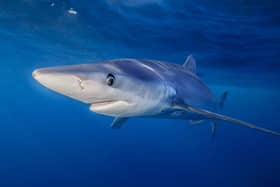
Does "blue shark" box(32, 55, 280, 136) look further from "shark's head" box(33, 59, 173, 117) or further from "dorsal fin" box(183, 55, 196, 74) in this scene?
"dorsal fin" box(183, 55, 196, 74)

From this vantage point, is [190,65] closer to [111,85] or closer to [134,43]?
[111,85]

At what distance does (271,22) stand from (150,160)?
25251 millimetres

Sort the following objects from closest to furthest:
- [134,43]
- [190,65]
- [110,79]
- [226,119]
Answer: [110,79], [226,119], [190,65], [134,43]

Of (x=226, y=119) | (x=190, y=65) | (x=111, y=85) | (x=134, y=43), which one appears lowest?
(x=111, y=85)

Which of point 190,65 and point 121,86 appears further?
point 190,65

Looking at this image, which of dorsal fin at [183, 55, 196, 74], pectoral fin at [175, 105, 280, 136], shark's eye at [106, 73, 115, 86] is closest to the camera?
shark's eye at [106, 73, 115, 86]

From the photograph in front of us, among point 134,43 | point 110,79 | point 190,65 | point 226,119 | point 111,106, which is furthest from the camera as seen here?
point 134,43

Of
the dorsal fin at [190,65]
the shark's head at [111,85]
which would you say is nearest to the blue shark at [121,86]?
the shark's head at [111,85]

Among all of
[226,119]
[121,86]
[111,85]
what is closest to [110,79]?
[111,85]

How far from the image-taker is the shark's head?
2.91 metres

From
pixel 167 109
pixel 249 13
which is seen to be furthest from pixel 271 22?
pixel 167 109

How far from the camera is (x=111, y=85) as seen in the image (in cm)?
335

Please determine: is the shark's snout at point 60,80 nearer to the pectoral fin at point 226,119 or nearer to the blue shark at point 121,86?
the blue shark at point 121,86

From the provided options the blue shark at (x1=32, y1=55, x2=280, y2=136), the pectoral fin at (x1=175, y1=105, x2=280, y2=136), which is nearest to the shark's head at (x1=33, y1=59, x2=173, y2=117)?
the blue shark at (x1=32, y1=55, x2=280, y2=136)
